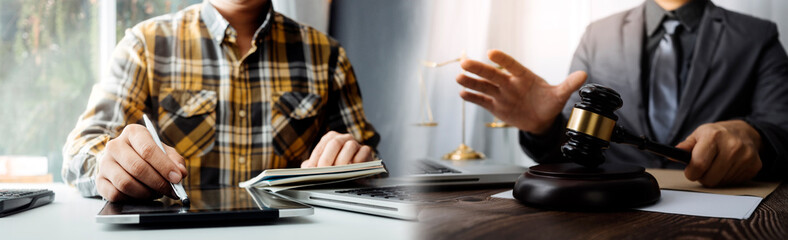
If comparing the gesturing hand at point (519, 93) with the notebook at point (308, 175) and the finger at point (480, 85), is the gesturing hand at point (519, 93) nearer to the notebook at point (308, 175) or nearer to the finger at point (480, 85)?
the finger at point (480, 85)

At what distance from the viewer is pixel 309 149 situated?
3.28ft

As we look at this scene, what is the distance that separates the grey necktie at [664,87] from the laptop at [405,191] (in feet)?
1.86

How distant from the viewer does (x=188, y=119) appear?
0.89 m

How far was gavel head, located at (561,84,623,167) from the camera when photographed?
0.39 metres

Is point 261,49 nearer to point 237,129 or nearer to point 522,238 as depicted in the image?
point 237,129

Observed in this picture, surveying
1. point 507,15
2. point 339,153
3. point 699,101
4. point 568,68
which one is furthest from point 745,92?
point 339,153

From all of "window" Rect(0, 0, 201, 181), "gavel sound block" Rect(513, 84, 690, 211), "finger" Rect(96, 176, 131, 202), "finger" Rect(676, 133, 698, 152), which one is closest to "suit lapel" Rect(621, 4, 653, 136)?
"finger" Rect(676, 133, 698, 152)

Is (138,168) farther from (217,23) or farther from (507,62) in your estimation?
(217,23)

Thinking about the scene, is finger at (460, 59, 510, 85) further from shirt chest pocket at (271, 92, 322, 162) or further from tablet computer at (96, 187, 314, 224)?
shirt chest pocket at (271, 92, 322, 162)

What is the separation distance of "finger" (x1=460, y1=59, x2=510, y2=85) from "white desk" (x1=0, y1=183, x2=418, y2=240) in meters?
0.19

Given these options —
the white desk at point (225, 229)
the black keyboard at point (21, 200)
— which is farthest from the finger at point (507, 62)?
the black keyboard at point (21, 200)

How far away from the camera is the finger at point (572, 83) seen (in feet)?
1.83

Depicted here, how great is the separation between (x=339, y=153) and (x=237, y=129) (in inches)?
13.4

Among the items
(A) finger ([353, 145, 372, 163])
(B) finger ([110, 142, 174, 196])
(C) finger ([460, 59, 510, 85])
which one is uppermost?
(C) finger ([460, 59, 510, 85])
